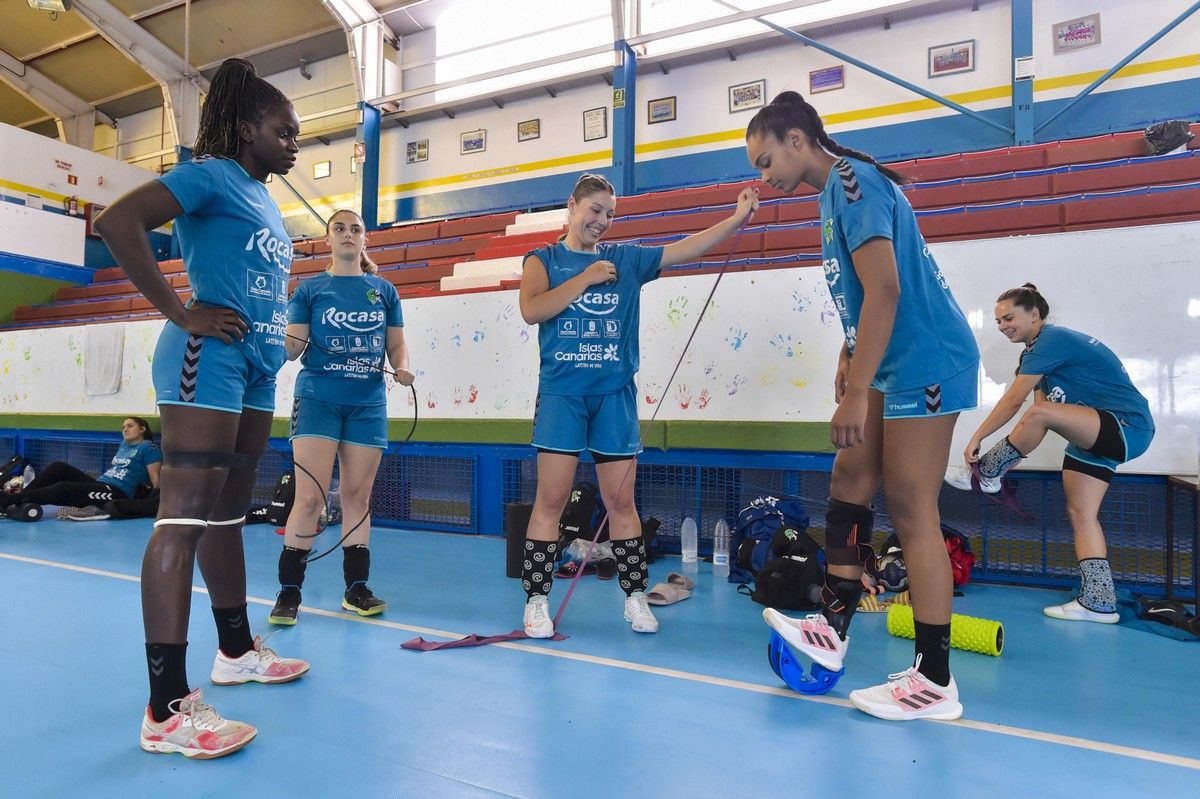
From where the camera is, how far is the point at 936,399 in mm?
1543

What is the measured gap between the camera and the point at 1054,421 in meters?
2.54

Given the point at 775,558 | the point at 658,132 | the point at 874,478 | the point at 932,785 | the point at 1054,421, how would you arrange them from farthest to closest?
the point at 658,132 < the point at 775,558 < the point at 1054,421 < the point at 874,478 < the point at 932,785

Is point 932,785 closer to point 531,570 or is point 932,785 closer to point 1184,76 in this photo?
point 531,570

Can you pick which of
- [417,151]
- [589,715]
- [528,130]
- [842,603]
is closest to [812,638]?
[842,603]

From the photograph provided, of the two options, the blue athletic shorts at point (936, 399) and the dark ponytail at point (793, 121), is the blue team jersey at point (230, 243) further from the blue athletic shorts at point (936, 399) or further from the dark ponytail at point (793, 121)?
the blue athletic shorts at point (936, 399)

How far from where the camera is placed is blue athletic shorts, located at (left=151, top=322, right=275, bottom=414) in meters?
1.38

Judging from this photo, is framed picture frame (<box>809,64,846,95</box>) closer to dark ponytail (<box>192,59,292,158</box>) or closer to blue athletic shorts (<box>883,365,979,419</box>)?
blue athletic shorts (<box>883,365,979,419</box>)

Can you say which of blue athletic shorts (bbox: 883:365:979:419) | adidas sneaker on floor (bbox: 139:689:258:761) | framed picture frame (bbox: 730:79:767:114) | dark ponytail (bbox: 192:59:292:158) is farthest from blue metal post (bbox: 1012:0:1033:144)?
adidas sneaker on floor (bbox: 139:689:258:761)

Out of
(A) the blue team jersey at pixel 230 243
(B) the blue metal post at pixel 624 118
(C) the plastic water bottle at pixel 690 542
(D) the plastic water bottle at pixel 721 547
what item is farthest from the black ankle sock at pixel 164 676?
(B) the blue metal post at pixel 624 118

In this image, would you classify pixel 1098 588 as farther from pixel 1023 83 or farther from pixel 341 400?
pixel 1023 83

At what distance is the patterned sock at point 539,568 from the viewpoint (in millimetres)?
2199

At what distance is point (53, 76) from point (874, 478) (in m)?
15.6

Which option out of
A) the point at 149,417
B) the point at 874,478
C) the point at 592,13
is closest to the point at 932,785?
the point at 874,478

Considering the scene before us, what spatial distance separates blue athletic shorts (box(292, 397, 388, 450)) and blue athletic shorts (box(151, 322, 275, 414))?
0.93 meters
